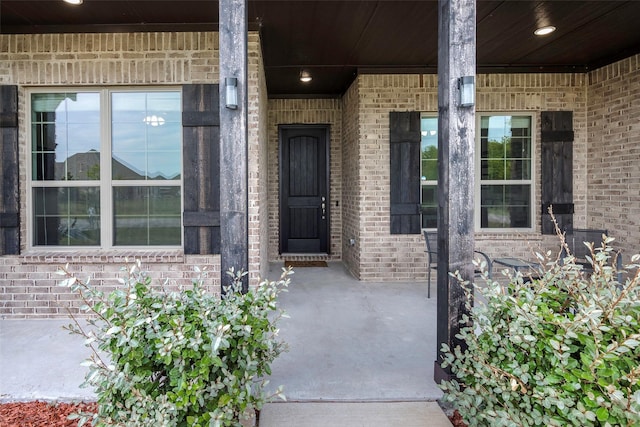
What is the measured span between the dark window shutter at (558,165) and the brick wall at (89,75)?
3.90m

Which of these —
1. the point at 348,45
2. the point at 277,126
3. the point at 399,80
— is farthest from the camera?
the point at 277,126

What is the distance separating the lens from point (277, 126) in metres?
6.82

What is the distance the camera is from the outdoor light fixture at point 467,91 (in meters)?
2.28

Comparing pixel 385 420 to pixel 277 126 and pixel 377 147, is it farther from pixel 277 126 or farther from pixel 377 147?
pixel 277 126

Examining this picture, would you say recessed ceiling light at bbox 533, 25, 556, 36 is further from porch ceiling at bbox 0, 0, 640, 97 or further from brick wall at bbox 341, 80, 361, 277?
brick wall at bbox 341, 80, 361, 277

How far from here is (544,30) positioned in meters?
4.08

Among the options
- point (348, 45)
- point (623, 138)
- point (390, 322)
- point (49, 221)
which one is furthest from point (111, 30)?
point (623, 138)

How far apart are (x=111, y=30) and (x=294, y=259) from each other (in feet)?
14.1

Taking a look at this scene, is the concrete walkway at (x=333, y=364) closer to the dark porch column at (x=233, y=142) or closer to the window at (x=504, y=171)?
the dark porch column at (x=233, y=142)

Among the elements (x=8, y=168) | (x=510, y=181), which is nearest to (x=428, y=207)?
(x=510, y=181)

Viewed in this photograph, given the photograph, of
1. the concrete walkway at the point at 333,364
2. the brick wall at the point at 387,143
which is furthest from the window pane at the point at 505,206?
the concrete walkway at the point at 333,364

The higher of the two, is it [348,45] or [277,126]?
[348,45]

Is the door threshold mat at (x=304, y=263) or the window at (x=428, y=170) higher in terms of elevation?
the window at (x=428, y=170)

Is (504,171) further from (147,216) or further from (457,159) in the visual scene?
(147,216)
